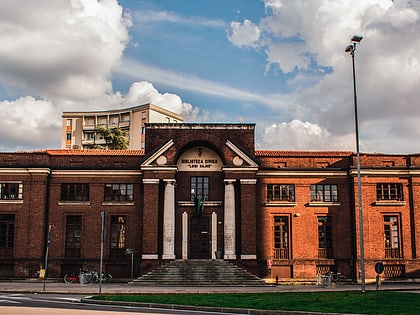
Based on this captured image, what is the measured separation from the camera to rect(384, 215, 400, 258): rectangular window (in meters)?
38.8

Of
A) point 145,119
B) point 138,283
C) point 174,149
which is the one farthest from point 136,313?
point 145,119

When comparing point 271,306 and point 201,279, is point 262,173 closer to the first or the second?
point 201,279

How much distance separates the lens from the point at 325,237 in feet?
130

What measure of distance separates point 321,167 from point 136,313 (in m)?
24.8

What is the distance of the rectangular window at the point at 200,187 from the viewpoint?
130 ft

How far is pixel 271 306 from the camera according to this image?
20594mm

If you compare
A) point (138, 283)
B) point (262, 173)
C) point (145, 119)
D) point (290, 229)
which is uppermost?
point (145, 119)

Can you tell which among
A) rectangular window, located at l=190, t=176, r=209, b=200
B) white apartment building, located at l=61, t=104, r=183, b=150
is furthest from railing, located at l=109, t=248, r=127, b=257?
white apartment building, located at l=61, t=104, r=183, b=150

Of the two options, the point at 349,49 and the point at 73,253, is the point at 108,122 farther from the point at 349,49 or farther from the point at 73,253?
the point at 349,49

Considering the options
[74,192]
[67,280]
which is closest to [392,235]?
[67,280]

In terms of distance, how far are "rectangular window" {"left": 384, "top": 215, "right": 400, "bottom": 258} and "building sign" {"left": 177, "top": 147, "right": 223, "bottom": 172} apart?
12.8 m

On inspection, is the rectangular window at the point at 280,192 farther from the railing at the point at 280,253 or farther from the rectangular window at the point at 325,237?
the railing at the point at 280,253

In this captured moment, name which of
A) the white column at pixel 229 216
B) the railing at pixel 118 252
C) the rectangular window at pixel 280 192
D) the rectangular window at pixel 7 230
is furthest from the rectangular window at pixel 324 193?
the rectangular window at pixel 7 230

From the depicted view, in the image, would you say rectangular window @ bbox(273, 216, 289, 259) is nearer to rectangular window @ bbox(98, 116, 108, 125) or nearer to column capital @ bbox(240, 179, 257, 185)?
column capital @ bbox(240, 179, 257, 185)
